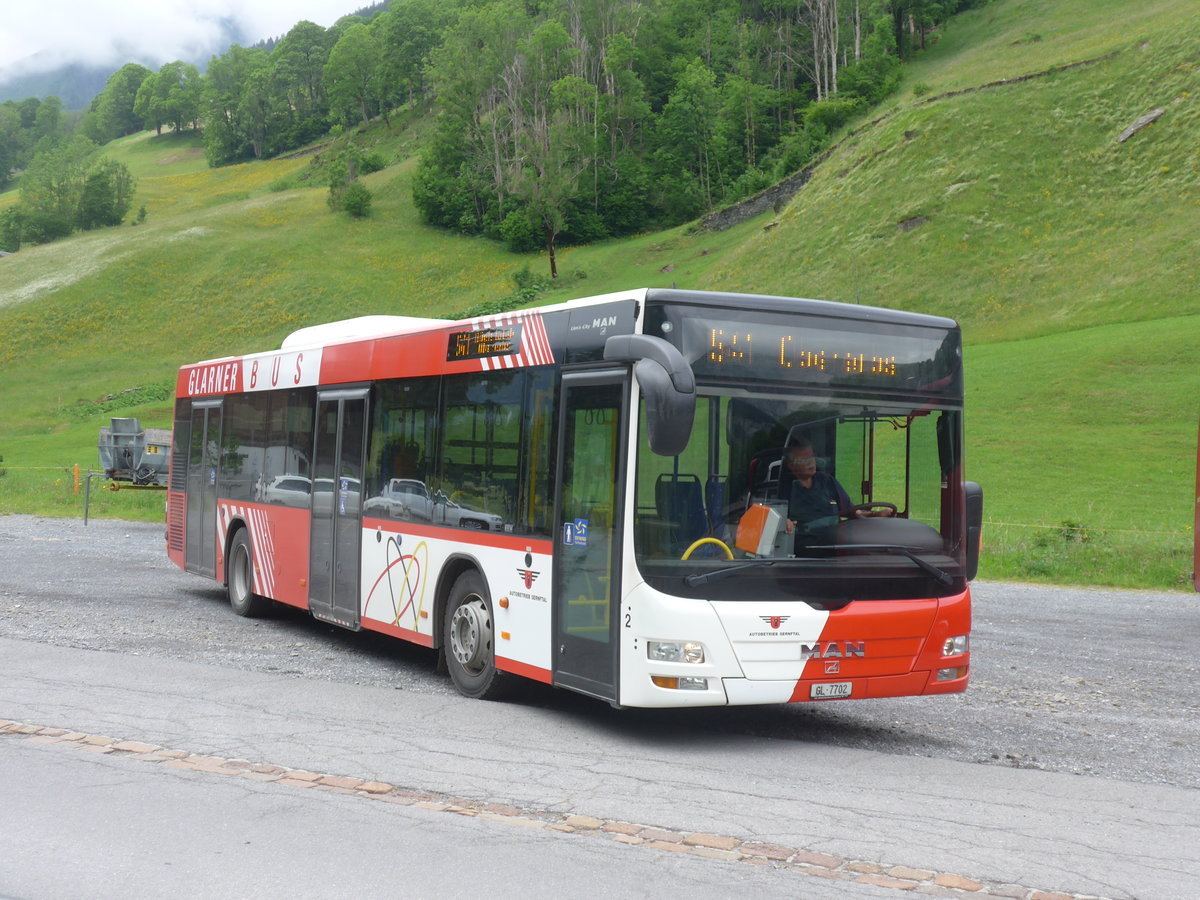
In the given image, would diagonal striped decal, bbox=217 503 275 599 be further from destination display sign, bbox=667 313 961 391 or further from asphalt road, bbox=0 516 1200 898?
destination display sign, bbox=667 313 961 391

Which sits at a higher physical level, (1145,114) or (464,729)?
(1145,114)

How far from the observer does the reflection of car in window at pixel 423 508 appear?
32.7 feet

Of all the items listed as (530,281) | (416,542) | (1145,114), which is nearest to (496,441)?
(416,542)

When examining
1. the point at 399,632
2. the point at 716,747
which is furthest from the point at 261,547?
the point at 716,747

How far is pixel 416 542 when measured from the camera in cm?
1102

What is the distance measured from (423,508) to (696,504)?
11.7ft

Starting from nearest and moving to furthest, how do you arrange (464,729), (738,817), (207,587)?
(738,817), (464,729), (207,587)

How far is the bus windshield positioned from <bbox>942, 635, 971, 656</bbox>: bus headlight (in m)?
0.32

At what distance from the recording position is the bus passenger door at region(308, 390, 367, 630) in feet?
40.3

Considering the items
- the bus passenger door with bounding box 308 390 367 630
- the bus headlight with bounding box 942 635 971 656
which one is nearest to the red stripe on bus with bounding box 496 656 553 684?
the bus headlight with bounding box 942 635 971 656

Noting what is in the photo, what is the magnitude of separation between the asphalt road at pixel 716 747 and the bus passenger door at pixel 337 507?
0.56 meters

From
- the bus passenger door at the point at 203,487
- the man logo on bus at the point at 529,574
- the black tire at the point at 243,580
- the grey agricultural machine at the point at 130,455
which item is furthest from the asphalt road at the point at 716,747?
the grey agricultural machine at the point at 130,455

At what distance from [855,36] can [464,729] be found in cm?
11114

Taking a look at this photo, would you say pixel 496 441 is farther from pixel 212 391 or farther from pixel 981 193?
pixel 981 193
